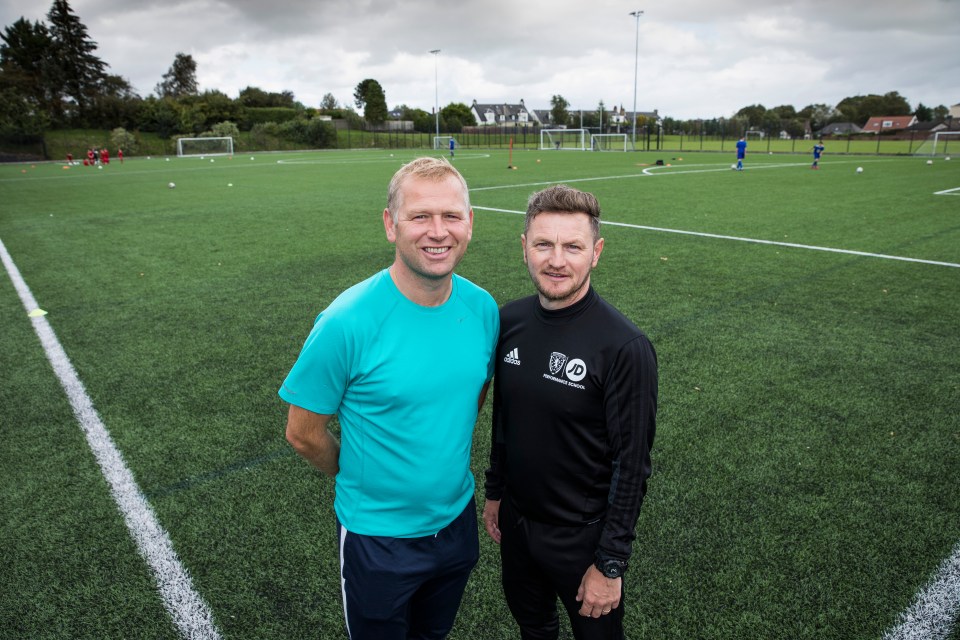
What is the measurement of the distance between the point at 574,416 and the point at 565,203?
0.66 meters

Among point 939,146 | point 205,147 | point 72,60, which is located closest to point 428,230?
point 939,146

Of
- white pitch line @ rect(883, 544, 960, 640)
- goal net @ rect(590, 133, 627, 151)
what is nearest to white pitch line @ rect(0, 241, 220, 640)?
white pitch line @ rect(883, 544, 960, 640)

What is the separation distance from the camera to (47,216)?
546 inches

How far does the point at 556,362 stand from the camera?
1855 millimetres

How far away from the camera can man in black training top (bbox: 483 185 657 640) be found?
1.75 metres

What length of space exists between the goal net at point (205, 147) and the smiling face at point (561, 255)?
55.2 meters

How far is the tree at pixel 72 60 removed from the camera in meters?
62.0

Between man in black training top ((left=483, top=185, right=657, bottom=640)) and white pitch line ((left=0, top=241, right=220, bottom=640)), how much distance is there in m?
1.53

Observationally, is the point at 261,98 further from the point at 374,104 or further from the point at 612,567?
the point at 612,567

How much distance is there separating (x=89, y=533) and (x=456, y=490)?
2335 millimetres

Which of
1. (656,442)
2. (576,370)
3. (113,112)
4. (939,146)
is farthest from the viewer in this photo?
(113,112)

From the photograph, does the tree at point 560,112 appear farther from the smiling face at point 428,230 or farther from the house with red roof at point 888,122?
the smiling face at point 428,230

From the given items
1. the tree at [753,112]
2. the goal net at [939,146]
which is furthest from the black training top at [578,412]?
the tree at [753,112]

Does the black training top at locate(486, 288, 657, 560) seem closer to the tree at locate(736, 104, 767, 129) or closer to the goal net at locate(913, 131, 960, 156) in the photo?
the goal net at locate(913, 131, 960, 156)
